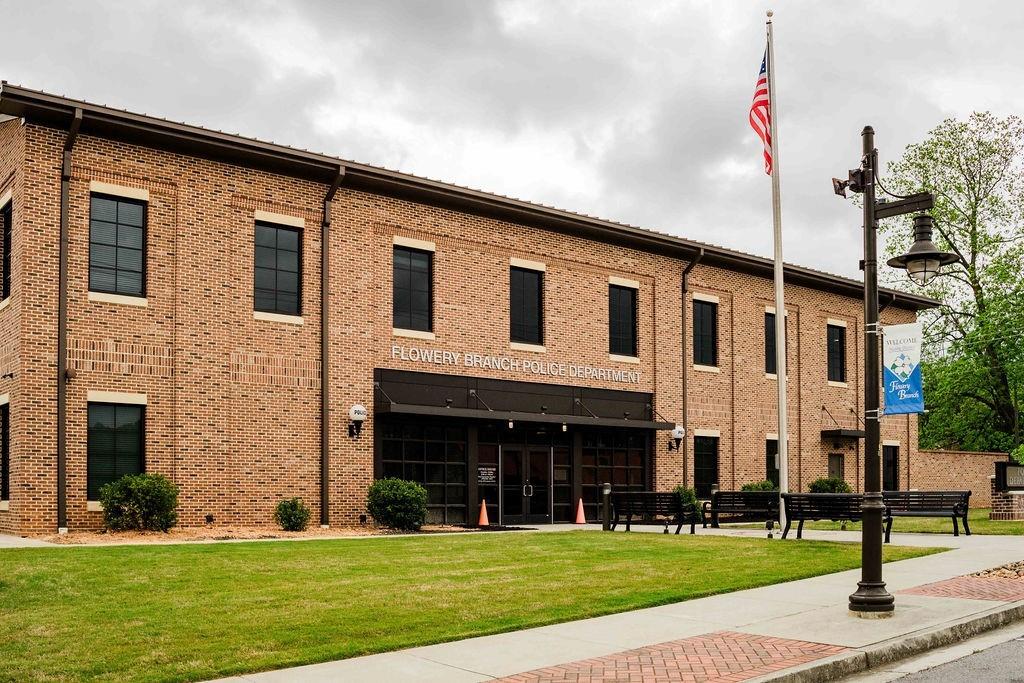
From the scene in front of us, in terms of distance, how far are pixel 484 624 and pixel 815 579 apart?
18.3 feet

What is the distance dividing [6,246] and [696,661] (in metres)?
17.4

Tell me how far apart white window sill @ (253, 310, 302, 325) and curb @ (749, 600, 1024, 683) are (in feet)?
50.4

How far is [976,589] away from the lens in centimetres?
1238

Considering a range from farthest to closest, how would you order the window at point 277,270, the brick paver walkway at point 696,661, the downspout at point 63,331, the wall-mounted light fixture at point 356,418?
the wall-mounted light fixture at point 356,418, the window at point 277,270, the downspout at point 63,331, the brick paver walkway at point 696,661

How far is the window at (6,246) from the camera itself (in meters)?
20.5

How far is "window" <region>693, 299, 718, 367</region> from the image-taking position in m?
Answer: 31.2

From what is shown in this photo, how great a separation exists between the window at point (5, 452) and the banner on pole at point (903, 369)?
630 inches

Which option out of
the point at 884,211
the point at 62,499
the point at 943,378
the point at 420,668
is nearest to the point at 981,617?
the point at 884,211

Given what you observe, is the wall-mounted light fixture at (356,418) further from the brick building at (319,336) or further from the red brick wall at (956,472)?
the red brick wall at (956,472)

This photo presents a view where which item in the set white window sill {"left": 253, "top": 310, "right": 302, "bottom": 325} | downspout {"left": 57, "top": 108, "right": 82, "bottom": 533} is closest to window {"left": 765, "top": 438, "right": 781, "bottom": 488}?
white window sill {"left": 253, "top": 310, "right": 302, "bottom": 325}

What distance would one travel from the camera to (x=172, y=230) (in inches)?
830

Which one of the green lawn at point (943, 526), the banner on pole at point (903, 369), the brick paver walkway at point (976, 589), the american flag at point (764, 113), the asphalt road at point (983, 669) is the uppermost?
the american flag at point (764, 113)

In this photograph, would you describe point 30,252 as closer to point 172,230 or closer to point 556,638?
point 172,230

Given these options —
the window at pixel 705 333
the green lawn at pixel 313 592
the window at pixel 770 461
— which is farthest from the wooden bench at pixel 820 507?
the window at pixel 770 461
